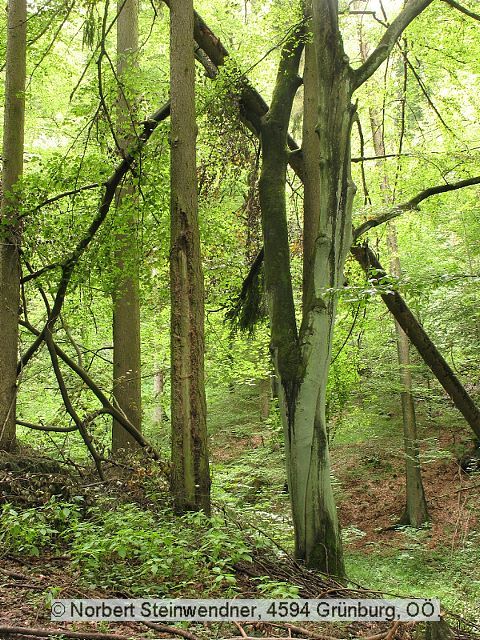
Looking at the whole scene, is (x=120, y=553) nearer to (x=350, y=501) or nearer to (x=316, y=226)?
(x=316, y=226)

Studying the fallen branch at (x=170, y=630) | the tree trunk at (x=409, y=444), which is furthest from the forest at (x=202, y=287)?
the tree trunk at (x=409, y=444)

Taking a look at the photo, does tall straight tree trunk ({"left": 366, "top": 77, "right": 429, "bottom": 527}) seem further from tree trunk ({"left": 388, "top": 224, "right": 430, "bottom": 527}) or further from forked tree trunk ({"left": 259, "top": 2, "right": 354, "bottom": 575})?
forked tree trunk ({"left": 259, "top": 2, "right": 354, "bottom": 575})

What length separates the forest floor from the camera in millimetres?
4184

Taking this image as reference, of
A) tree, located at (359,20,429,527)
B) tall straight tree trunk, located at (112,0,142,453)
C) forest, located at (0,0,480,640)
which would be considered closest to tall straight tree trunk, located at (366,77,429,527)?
tree, located at (359,20,429,527)

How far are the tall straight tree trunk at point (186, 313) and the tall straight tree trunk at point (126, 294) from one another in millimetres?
A: 1863

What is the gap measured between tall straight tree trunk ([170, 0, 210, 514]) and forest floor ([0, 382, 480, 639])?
619mm

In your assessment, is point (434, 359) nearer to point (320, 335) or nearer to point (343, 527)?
point (320, 335)

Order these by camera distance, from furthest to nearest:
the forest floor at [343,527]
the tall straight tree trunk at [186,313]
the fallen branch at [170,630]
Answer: the tall straight tree trunk at [186,313], the forest floor at [343,527], the fallen branch at [170,630]

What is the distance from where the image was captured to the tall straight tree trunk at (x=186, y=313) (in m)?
6.15

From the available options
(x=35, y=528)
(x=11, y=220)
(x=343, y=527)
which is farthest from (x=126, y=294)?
(x=343, y=527)

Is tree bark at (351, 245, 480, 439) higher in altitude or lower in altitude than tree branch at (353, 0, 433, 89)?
lower

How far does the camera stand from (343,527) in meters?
14.4

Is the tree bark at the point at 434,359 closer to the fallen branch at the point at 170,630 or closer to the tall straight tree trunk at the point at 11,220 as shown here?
the tall straight tree trunk at the point at 11,220

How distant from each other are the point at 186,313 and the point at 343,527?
→ 9962 millimetres
